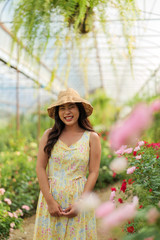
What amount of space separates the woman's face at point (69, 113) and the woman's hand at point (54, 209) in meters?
0.42

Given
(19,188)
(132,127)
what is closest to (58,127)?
(132,127)

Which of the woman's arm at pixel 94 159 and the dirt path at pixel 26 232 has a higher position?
the woman's arm at pixel 94 159

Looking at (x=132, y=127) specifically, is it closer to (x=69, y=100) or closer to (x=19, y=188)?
(x=69, y=100)

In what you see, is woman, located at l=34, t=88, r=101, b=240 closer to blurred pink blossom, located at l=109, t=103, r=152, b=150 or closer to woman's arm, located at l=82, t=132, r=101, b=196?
woman's arm, located at l=82, t=132, r=101, b=196

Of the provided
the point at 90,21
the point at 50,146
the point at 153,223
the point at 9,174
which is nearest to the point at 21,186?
the point at 9,174

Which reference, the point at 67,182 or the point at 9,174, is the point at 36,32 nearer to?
the point at 67,182

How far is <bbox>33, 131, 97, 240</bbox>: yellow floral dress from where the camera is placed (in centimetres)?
146

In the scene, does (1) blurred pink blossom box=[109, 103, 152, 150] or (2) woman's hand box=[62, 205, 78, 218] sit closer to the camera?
(1) blurred pink blossom box=[109, 103, 152, 150]

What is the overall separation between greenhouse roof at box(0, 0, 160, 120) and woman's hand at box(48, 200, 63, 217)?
0.82 meters

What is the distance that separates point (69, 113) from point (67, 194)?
43 centimetres

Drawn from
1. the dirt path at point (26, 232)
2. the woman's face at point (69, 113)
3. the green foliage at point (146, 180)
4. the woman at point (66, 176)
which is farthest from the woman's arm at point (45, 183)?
the dirt path at point (26, 232)

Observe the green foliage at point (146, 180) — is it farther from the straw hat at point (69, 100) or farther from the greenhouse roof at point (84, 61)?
the greenhouse roof at point (84, 61)

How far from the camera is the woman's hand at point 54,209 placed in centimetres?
144

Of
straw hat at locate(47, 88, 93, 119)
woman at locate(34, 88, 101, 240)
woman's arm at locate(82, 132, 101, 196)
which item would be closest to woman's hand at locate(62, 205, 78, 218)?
woman at locate(34, 88, 101, 240)
